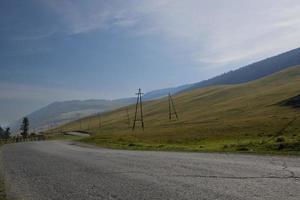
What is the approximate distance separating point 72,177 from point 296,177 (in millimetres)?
8996

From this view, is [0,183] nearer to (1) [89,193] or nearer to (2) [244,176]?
(1) [89,193]

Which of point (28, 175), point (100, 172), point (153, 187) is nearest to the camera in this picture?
point (153, 187)

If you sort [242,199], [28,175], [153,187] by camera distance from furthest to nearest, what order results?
1. [28,175]
2. [153,187]
3. [242,199]

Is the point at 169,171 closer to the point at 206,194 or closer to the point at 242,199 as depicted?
the point at 206,194

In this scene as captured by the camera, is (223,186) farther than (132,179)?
No

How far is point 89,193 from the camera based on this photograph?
1434 cm

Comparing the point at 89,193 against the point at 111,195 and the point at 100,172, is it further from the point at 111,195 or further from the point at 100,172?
the point at 100,172

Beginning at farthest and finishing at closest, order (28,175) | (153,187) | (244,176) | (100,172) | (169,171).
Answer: (28,175), (100,172), (169,171), (244,176), (153,187)

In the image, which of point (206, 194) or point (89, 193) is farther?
point (89, 193)

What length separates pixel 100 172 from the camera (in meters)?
20.5

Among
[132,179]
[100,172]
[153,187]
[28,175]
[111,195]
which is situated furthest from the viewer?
[28,175]

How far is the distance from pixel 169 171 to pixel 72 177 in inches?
158

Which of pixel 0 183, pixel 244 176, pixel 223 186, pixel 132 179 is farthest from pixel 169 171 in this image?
pixel 0 183

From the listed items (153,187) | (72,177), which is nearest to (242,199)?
(153,187)
